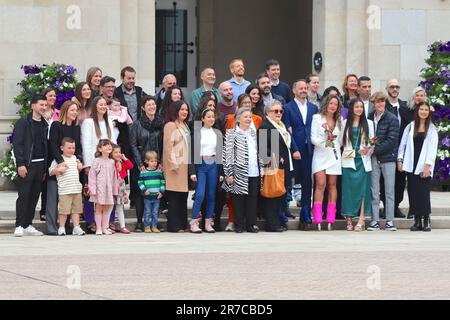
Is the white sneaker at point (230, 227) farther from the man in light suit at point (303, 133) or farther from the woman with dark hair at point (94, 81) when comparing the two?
the woman with dark hair at point (94, 81)

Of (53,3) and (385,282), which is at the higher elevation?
(53,3)

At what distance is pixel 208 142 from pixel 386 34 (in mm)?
6875

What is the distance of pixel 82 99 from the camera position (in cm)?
1772

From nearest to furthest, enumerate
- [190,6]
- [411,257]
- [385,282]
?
[385,282], [411,257], [190,6]

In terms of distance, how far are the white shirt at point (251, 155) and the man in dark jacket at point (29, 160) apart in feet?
8.78

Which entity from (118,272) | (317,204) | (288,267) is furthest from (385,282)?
(317,204)

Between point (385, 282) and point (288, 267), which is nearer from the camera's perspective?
point (385, 282)

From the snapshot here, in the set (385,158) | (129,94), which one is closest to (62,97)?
(129,94)

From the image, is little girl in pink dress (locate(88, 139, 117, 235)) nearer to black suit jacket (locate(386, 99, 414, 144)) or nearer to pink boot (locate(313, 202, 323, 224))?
pink boot (locate(313, 202, 323, 224))

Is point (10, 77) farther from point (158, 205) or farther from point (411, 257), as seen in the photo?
point (411, 257)
